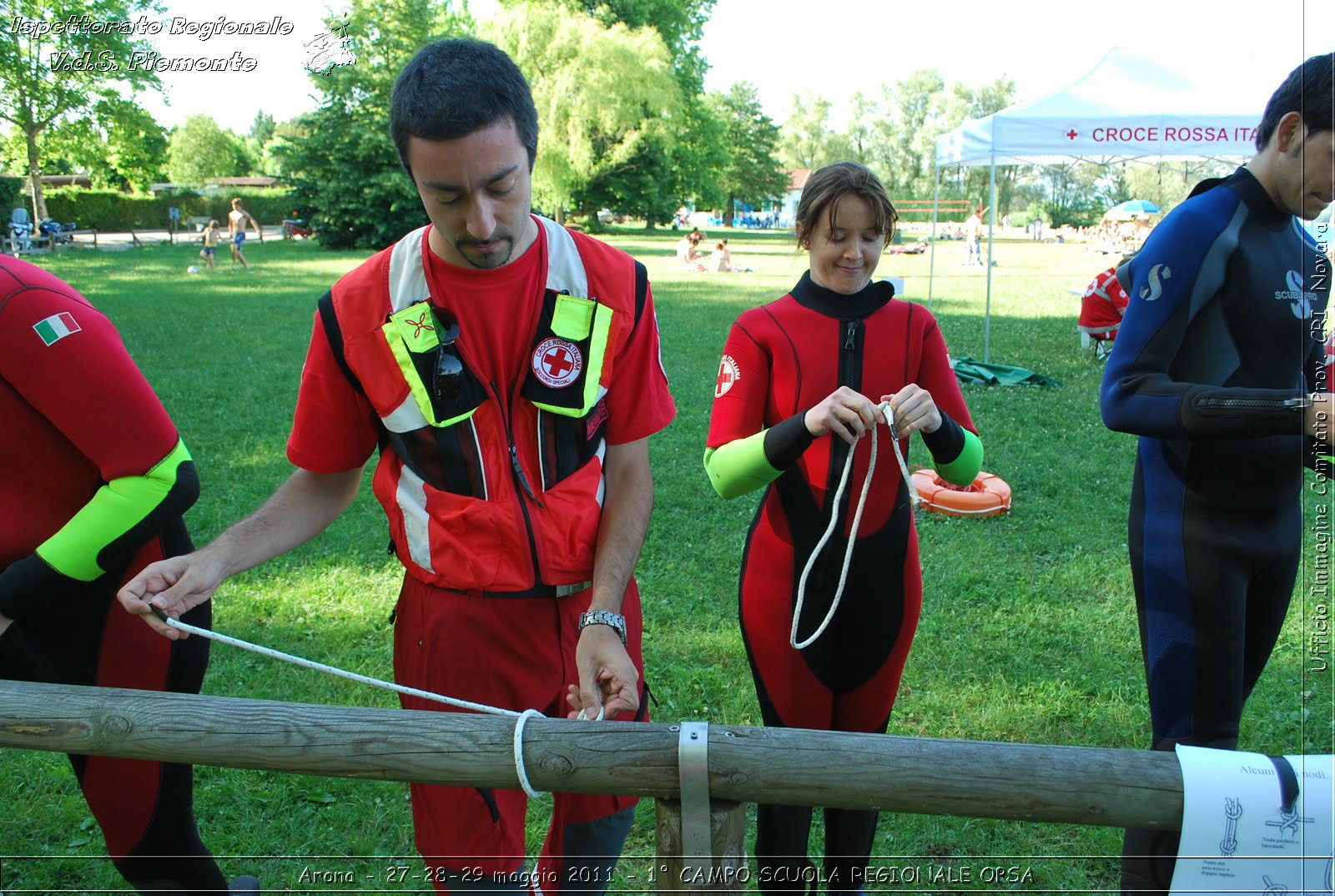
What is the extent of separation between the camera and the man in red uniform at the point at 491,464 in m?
1.93

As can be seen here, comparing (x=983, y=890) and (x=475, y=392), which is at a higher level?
(x=475, y=392)

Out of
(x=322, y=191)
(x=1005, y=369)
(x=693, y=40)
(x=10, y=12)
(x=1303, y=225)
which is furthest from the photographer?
(x=693, y=40)

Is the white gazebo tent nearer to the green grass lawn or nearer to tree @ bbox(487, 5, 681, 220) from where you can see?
the green grass lawn

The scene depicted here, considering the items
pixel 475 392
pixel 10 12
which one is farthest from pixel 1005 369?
pixel 10 12

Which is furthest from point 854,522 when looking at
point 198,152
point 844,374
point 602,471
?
point 198,152

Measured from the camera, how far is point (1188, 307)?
2.21 m

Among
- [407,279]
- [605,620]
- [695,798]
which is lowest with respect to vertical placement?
[695,798]

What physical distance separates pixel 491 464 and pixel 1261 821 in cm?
149

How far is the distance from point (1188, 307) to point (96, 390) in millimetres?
2468

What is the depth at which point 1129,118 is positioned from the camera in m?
10.2

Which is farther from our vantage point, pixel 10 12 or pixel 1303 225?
pixel 10 12

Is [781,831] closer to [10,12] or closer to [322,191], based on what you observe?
[10,12]

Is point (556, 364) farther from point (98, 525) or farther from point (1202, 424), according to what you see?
point (1202, 424)

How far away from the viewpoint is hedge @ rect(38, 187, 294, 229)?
4075 centimetres
